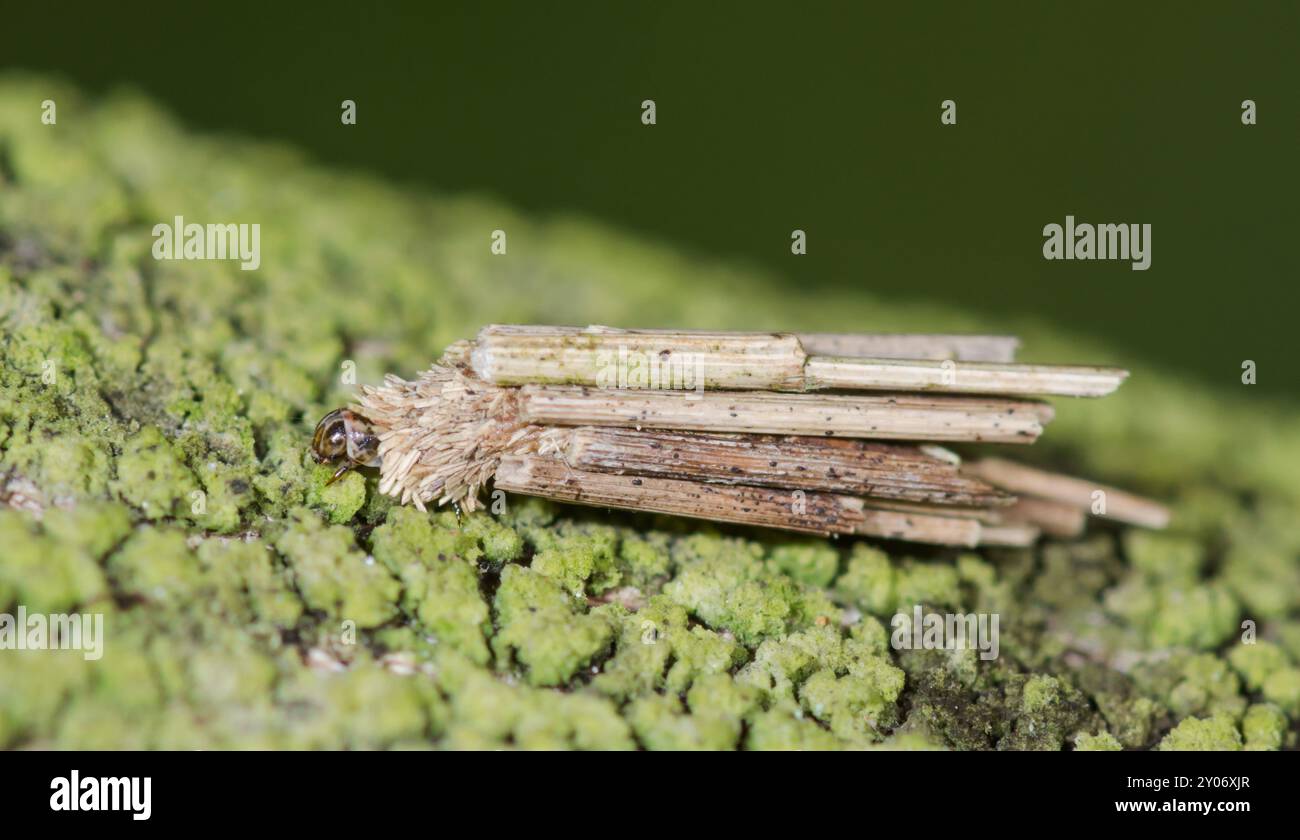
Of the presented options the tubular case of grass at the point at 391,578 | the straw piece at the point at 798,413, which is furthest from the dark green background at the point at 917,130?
the straw piece at the point at 798,413

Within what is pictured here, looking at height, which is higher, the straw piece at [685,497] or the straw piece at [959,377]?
the straw piece at [959,377]

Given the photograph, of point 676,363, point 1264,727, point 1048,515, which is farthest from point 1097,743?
point 676,363

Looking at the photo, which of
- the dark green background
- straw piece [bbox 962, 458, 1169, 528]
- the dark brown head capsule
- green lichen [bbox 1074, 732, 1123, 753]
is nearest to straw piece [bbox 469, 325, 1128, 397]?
the dark brown head capsule

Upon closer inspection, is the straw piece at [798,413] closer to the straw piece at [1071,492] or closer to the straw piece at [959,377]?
the straw piece at [959,377]

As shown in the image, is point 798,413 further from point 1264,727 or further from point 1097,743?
point 1264,727

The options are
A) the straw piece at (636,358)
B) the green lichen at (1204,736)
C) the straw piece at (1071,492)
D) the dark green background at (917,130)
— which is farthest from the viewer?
the dark green background at (917,130)

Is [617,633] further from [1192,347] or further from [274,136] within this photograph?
[1192,347]
